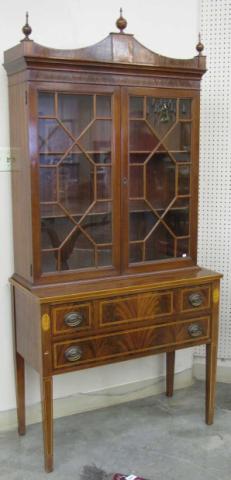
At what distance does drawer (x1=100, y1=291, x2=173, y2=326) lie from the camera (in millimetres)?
2619

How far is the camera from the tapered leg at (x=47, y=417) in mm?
2525

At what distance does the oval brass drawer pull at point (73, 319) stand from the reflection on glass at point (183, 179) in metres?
0.85

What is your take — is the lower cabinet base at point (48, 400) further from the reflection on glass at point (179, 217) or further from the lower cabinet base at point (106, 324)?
the reflection on glass at point (179, 217)

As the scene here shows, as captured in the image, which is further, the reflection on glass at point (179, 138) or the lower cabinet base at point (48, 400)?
the reflection on glass at point (179, 138)

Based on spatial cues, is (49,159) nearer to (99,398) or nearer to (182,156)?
(182,156)

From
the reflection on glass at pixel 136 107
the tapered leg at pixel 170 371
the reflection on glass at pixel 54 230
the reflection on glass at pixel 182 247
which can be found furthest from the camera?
the tapered leg at pixel 170 371

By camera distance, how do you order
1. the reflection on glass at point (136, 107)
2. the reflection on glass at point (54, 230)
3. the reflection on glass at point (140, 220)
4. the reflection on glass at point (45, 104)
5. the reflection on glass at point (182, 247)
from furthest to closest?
the reflection on glass at point (182, 247) < the reflection on glass at point (140, 220) < the reflection on glass at point (136, 107) < the reflection on glass at point (54, 230) < the reflection on glass at point (45, 104)

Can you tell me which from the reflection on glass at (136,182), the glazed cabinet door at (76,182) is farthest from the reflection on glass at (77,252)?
the reflection on glass at (136,182)

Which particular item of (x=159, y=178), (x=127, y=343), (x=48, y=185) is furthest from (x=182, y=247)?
(x=48, y=185)

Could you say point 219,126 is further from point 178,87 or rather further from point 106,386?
point 106,386

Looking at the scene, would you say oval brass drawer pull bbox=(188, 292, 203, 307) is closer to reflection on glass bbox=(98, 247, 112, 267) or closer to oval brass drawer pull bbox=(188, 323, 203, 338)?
oval brass drawer pull bbox=(188, 323, 203, 338)

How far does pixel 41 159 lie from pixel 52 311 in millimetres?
686

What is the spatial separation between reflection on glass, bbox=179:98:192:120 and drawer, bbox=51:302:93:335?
3.50ft

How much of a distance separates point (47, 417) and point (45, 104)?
1.41 metres
